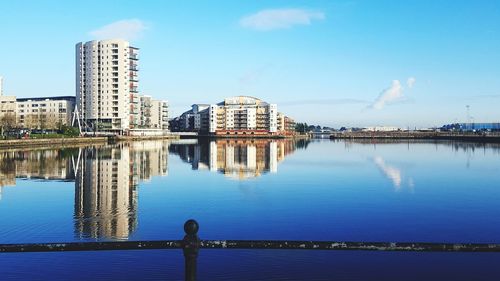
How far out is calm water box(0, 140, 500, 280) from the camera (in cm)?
1466

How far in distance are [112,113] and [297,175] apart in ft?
407

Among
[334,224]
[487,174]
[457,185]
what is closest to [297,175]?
[457,185]

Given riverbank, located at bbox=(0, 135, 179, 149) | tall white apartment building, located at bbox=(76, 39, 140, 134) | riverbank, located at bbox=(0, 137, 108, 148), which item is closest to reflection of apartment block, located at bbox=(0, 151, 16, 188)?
riverbank, located at bbox=(0, 137, 108, 148)

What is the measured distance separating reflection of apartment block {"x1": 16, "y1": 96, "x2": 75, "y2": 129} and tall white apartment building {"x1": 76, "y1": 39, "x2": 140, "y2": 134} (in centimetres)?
1163

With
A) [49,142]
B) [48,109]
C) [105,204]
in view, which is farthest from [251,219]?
[48,109]

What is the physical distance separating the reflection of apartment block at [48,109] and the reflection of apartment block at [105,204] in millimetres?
116058

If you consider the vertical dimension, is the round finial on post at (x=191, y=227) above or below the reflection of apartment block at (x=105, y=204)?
above

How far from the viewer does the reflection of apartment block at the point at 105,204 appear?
20573mm

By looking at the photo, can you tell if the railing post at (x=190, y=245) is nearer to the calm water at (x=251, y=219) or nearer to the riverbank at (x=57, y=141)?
Result: the calm water at (x=251, y=219)

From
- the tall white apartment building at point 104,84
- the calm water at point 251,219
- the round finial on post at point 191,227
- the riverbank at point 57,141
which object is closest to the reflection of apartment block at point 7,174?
the calm water at point 251,219

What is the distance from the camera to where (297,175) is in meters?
47.2

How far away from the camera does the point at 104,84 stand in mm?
157250

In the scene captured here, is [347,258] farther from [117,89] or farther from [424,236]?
[117,89]

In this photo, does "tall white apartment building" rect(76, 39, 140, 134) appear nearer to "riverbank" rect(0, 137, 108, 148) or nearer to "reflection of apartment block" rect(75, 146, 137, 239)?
"riverbank" rect(0, 137, 108, 148)
